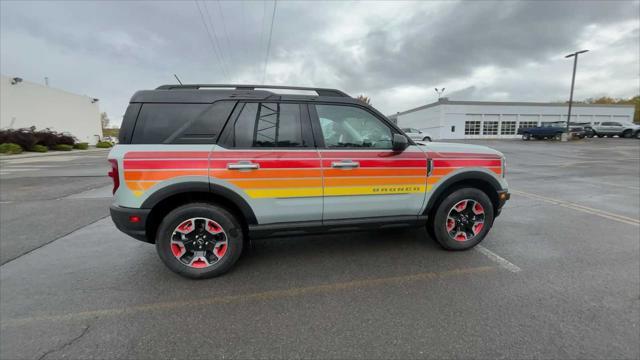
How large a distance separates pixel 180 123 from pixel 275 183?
3.75 ft

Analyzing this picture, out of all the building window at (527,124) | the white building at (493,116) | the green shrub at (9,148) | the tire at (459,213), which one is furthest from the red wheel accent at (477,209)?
the building window at (527,124)

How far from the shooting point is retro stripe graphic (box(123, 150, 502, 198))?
2.75m

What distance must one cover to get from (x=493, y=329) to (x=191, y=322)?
2.46 meters

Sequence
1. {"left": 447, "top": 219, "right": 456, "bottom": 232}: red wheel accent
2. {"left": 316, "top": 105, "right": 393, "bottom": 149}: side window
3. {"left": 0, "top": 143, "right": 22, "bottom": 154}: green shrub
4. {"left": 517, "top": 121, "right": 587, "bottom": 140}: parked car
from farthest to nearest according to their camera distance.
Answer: {"left": 517, "top": 121, "right": 587, "bottom": 140}: parked car, {"left": 0, "top": 143, "right": 22, "bottom": 154}: green shrub, {"left": 447, "top": 219, "right": 456, "bottom": 232}: red wheel accent, {"left": 316, "top": 105, "right": 393, "bottom": 149}: side window

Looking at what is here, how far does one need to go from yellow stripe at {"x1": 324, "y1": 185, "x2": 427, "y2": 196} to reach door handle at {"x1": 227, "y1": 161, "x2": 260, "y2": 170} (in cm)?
81

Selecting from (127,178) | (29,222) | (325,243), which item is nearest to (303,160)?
(325,243)

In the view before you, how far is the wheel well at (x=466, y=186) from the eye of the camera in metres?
3.51

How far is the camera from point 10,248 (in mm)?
3857

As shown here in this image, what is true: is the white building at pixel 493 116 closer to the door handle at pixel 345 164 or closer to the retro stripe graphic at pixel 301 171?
the retro stripe graphic at pixel 301 171

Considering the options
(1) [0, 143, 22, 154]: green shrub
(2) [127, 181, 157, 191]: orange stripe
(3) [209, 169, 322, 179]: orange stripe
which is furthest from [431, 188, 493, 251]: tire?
(1) [0, 143, 22, 154]: green shrub

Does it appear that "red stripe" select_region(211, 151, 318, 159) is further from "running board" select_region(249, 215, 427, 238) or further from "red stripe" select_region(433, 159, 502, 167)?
"red stripe" select_region(433, 159, 502, 167)

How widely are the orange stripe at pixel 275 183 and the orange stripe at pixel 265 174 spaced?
0.16 feet

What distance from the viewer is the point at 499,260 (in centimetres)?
342

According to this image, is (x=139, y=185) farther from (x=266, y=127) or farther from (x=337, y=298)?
(x=337, y=298)
